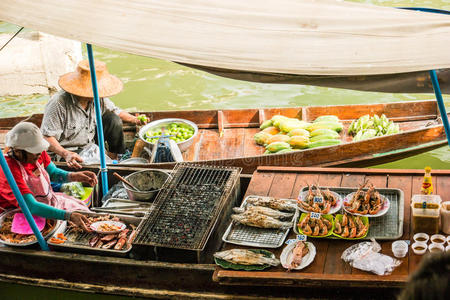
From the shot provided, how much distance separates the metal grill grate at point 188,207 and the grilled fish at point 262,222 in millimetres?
244

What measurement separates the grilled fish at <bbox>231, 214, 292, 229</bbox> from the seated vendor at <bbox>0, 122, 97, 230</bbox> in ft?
4.38

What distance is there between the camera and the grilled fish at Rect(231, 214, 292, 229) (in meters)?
4.13

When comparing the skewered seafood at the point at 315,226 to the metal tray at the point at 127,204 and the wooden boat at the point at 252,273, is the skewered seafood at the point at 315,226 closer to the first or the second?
the wooden boat at the point at 252,273

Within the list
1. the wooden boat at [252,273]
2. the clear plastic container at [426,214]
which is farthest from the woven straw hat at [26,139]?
the clear plastic container at [426,214]

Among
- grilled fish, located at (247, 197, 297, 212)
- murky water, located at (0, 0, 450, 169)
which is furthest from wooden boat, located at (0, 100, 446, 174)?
murky water, located at (0, 0, 450, 169)

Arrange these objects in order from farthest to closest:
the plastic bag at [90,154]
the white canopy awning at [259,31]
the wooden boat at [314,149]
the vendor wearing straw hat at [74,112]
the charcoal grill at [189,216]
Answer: the wooden boat at [314,149] → the plastic bag at [90,154] → the vendor wearing straw hat at [74,112] → the charcoal grill at [189,216] → the white canopy awning at [259,31]

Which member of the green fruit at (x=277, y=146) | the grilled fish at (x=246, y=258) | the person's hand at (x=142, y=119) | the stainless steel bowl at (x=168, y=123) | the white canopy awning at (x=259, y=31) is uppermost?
the white canopy awning at (x=259, y=31)

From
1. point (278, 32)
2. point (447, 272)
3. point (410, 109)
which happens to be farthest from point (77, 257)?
point (410, 109)

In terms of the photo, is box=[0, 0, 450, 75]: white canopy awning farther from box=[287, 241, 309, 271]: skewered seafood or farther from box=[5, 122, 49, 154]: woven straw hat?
box=[287, 241, 309, 271]: skewered seafood

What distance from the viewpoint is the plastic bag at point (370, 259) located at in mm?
3537

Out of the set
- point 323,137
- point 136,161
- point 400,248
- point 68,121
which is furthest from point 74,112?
point 400,248

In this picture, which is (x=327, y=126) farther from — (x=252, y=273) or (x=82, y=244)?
(x=82, y=244)

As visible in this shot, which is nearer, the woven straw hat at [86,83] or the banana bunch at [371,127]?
the woven straw hat at [86,83]

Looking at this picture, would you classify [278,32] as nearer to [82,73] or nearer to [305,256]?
[305,256]
